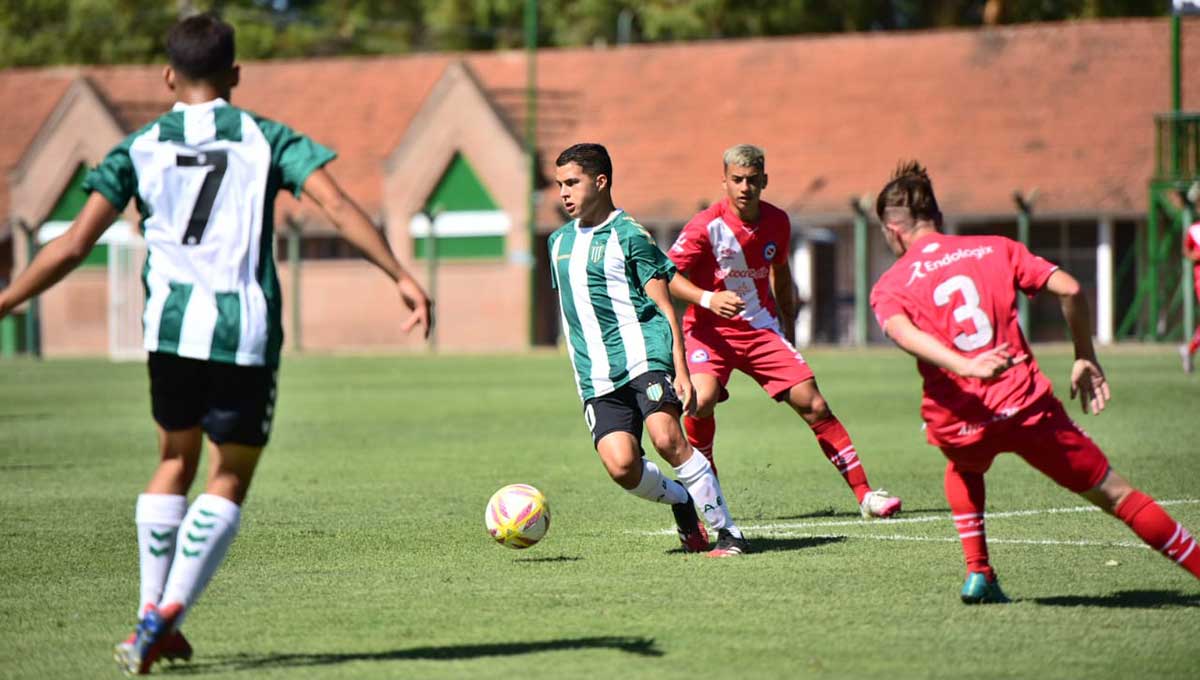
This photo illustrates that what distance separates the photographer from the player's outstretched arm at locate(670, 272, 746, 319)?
9.08 metres

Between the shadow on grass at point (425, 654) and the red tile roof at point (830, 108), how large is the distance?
123 feet

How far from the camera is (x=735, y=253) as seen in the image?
10453mm

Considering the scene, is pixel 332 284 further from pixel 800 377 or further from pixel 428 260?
pixel 800 377

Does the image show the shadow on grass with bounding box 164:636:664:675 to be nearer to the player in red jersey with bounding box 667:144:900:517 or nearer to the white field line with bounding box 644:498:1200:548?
the white field line with bounding box 644:498:1200:548

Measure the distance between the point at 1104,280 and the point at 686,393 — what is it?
35.9 meters

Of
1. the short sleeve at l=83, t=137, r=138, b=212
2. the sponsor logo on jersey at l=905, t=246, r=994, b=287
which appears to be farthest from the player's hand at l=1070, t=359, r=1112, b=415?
the short sleeve at l=83, t=137, r=138, b=212

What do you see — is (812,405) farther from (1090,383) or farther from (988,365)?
(988,365)

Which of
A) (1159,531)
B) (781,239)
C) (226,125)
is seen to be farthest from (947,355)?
(781,239)

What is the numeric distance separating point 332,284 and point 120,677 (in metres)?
44.4

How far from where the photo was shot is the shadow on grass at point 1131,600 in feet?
23.8

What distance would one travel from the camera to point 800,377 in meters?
10.6

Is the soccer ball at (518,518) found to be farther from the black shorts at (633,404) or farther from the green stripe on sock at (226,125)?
the green stripe on sock at (226,125)

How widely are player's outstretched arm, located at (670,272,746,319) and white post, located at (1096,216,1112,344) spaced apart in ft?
110

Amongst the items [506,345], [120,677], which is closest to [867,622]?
[120,677]
